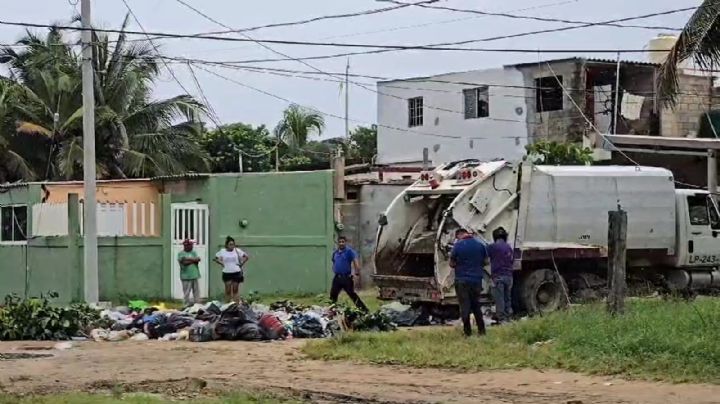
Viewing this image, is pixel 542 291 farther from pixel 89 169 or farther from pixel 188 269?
pixel 89 169

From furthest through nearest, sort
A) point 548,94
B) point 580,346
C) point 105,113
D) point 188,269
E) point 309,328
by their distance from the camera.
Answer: point 548,94 < point 105,113 < point 188,269 < point 309,328 < point 580,346

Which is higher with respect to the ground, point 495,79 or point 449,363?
point 495,79

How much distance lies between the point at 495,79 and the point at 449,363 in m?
24.7

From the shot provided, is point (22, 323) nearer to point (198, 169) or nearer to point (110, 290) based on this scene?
point (110, 290)

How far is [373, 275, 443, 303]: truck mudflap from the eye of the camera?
1795 centimetres

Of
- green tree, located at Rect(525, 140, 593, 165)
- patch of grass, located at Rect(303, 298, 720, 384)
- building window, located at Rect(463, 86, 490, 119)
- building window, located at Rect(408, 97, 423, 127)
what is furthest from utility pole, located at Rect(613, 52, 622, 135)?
patch of grass, located at Rect(303, 298, 720, 384)

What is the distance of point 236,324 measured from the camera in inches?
658

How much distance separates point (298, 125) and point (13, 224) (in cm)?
2419

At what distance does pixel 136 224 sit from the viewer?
2409 cm

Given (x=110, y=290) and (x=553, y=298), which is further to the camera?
(x=110, y=290)

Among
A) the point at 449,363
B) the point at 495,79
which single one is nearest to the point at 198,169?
the point at 495,79

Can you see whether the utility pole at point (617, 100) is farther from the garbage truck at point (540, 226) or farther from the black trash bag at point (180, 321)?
the black trash bag at point (180, 321)

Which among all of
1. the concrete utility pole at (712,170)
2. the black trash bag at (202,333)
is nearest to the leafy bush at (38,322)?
the black trash bag at (202,333)

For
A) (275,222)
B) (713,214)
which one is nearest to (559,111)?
(275,222)
